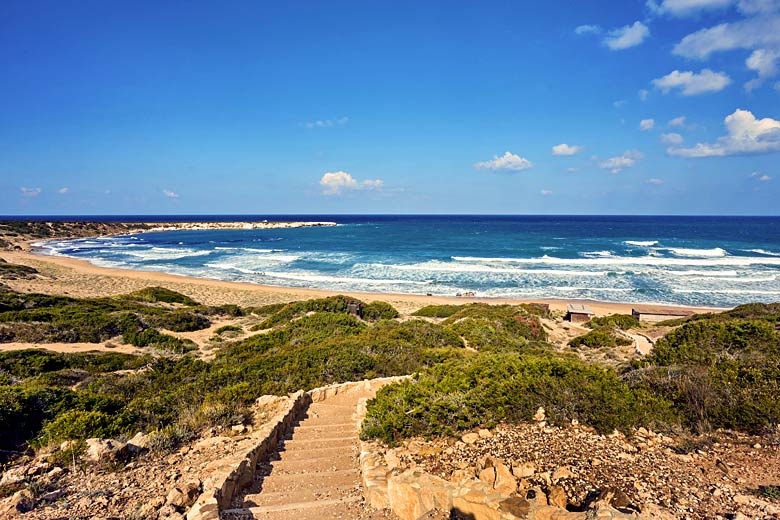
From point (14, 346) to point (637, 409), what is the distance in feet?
59.2

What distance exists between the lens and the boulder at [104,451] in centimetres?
536

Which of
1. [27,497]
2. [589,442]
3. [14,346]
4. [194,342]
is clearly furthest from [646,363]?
[14,346]

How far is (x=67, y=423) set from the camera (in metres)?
6.06

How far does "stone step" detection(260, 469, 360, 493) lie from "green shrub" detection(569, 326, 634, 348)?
13.6 meters

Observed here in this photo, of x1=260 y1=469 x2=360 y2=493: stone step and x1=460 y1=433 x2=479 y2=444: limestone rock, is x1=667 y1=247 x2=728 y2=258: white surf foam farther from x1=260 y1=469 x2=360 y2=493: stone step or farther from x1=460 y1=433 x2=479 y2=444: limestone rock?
x1=260 y1=469 x2=360 y2=493: stone step

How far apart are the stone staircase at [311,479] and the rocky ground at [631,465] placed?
0.85 m

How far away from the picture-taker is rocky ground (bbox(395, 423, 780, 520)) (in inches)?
157

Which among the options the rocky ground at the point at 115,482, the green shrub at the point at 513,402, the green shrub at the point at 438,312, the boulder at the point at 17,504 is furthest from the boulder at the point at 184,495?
the green shrub at the point at 438,312

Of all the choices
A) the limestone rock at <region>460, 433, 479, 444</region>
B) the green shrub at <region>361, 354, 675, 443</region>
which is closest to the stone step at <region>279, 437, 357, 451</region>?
the green shrub at <region>361, 354, 675, 443</region>

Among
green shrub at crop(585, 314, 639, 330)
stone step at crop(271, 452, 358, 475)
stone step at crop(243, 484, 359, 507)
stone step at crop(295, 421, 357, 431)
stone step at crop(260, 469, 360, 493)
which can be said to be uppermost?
stone step at crop(243, 484, 359, 507)

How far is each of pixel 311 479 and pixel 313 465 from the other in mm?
438

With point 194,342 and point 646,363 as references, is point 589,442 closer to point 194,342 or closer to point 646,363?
point 646,363

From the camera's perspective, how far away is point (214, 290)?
31.7 metres

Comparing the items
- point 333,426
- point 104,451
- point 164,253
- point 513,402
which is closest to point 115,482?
point 104,451
